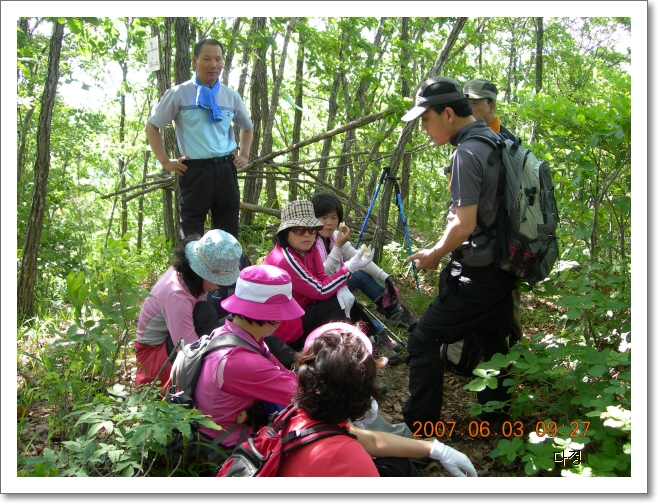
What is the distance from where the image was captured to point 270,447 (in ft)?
6.28

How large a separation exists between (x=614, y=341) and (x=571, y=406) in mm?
515

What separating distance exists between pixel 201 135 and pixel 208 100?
306mm

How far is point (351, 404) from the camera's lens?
1909 mm

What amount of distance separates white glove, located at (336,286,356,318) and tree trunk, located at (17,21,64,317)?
263cm

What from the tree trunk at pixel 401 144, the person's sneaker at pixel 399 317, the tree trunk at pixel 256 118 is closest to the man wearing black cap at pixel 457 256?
the tree trunk at pixel 401 144

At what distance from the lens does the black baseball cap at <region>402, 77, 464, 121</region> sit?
294 cm

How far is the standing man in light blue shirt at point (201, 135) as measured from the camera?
15.0 feet

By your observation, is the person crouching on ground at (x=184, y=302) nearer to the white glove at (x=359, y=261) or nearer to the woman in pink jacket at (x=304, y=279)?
the woman in pink jacket at (x=304, y=279)

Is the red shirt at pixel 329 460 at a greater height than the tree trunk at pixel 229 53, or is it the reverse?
the tree trunk at pixel 229 53

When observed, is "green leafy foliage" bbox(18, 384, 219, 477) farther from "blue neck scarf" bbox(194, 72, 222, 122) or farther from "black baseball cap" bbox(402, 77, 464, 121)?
"blue neck scarf" bbox(194, 72, 222, 122)

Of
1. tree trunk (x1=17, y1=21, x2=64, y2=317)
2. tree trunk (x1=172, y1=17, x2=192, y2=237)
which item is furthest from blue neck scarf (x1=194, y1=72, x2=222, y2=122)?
tree trunk (x1=17, y1=21, x2=64, y2=317)

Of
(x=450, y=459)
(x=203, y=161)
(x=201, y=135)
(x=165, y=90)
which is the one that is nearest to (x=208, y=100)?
(x=201, y=135)
